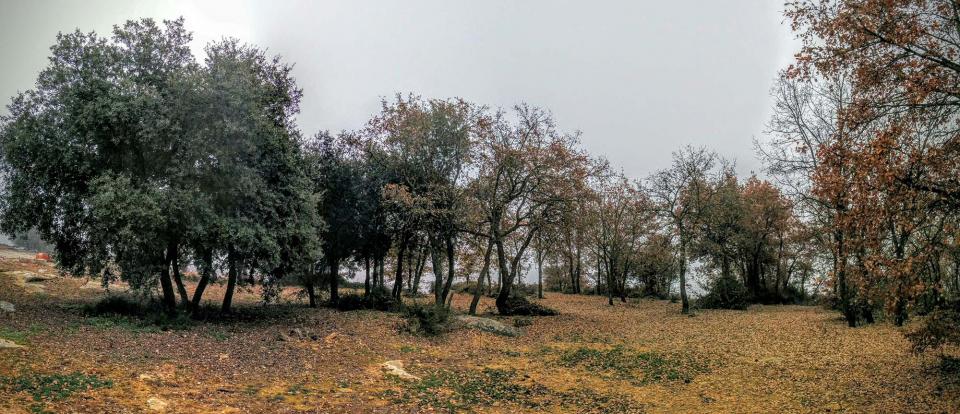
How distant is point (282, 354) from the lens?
14273 mm

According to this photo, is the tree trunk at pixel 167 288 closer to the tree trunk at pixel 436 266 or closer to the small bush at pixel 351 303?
the small bush at pixel 351 303

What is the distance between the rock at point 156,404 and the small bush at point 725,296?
110 ft

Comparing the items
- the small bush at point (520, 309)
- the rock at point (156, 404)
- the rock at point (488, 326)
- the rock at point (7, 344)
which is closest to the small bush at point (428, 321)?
the rock at point (488, 326)

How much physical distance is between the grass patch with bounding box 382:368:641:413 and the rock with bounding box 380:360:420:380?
37 centimetres

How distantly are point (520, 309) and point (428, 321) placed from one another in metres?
9.00

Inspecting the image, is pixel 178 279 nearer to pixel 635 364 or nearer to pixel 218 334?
pixel 218 334

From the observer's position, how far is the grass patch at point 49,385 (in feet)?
27.5

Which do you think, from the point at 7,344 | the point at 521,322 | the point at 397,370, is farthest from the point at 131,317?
the point at 521,322

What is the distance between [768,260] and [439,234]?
122 ft

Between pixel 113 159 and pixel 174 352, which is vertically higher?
pixel 113 159

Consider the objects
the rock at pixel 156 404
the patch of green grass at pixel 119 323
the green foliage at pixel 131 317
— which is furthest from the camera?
the green foliage at pixel 131 317

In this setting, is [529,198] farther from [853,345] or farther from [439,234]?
[853,345]

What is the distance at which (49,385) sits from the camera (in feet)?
29.2

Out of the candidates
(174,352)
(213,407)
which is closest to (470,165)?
(174,352)
